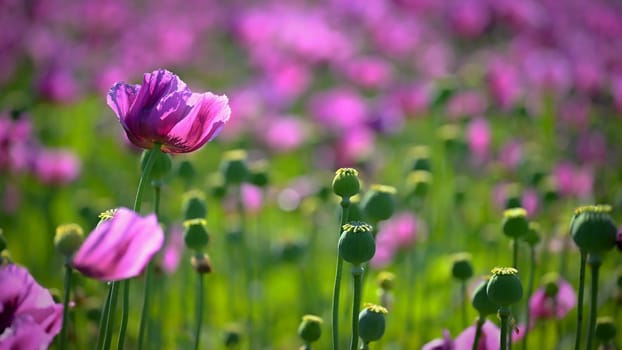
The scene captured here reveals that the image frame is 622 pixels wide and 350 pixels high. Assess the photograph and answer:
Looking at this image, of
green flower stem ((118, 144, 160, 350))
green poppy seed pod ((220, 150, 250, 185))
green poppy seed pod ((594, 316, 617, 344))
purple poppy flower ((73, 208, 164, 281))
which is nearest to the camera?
purple poppy flower ((73, 208, 164, 281))

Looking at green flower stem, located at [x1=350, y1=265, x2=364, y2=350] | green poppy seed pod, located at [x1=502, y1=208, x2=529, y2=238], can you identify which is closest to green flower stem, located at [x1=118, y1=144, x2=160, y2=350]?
green flower stem, located at [x1=350, y1=265, x2=364, y2=350]

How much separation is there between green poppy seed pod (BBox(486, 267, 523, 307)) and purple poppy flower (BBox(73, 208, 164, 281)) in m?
0.35

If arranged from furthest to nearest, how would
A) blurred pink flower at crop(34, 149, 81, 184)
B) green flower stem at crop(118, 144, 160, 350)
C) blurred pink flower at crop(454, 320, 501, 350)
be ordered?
blurred pink flower at crop(34, 149, 81, 184) < blurred pink flower at crop(454, 320, 501, 350) < green flower stem at crop(118, 144, 160, 350)

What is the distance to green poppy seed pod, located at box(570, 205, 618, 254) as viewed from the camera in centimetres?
77

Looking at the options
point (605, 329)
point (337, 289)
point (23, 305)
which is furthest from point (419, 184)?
point (23, 305)

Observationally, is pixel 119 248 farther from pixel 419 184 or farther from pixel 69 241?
pixel 419 184

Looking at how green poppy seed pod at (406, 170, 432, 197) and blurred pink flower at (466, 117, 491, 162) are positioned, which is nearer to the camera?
green poppy seed pod at (406, 170, 432, 197)

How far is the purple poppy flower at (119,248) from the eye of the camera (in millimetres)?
638

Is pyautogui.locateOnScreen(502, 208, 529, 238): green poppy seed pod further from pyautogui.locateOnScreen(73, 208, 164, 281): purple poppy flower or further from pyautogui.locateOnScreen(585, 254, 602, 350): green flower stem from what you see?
pyautogui.locateOnScreen(73, 208, 164, 281): purple poppy flower

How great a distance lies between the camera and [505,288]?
75 centimetres

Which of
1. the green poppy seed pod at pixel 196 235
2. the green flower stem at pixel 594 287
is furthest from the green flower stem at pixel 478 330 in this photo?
the green poppy seed pod at pixel 196 235

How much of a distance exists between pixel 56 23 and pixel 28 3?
0.62 feet

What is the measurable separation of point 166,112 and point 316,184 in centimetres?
112

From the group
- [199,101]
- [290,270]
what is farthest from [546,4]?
[199,101]
